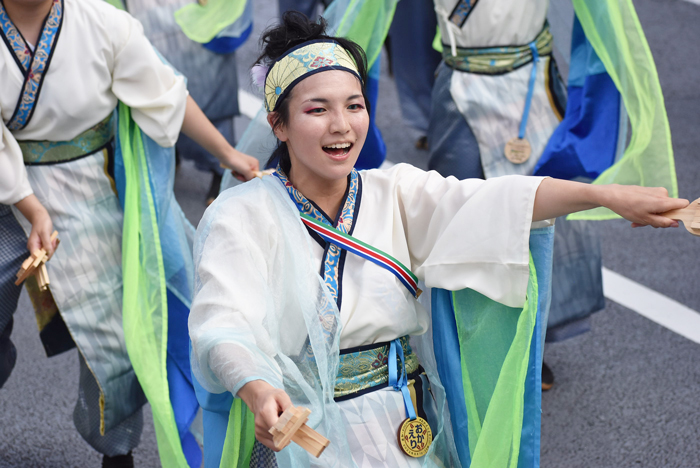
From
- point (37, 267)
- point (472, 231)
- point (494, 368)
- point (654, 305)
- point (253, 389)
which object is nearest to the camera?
point (253, 389)

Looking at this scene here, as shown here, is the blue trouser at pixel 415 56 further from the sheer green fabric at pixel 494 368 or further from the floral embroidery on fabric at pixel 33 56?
the sheer green fabric at pixel 494 368

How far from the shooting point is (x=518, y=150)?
262 cm

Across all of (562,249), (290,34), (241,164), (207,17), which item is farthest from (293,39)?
(207,17)

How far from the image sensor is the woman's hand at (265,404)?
1.22 metres

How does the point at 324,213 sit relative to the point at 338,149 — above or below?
below

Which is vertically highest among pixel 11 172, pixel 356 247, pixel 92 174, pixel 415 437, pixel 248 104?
pixel 356 247

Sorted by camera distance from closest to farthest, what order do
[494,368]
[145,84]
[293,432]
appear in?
[293,432] → [494,368] → [145,84]

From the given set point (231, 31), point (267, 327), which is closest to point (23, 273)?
point (267, 327)

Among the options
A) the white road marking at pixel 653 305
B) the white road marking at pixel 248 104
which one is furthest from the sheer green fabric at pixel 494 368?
the white road marking at pixel 248 104

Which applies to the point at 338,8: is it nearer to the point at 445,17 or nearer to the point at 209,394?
the point at 445,17

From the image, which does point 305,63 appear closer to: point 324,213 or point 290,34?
point 290,34

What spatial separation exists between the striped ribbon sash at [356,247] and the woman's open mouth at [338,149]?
134 millimetres

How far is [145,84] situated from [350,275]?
0.95m

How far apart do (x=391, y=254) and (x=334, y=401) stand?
30cm
